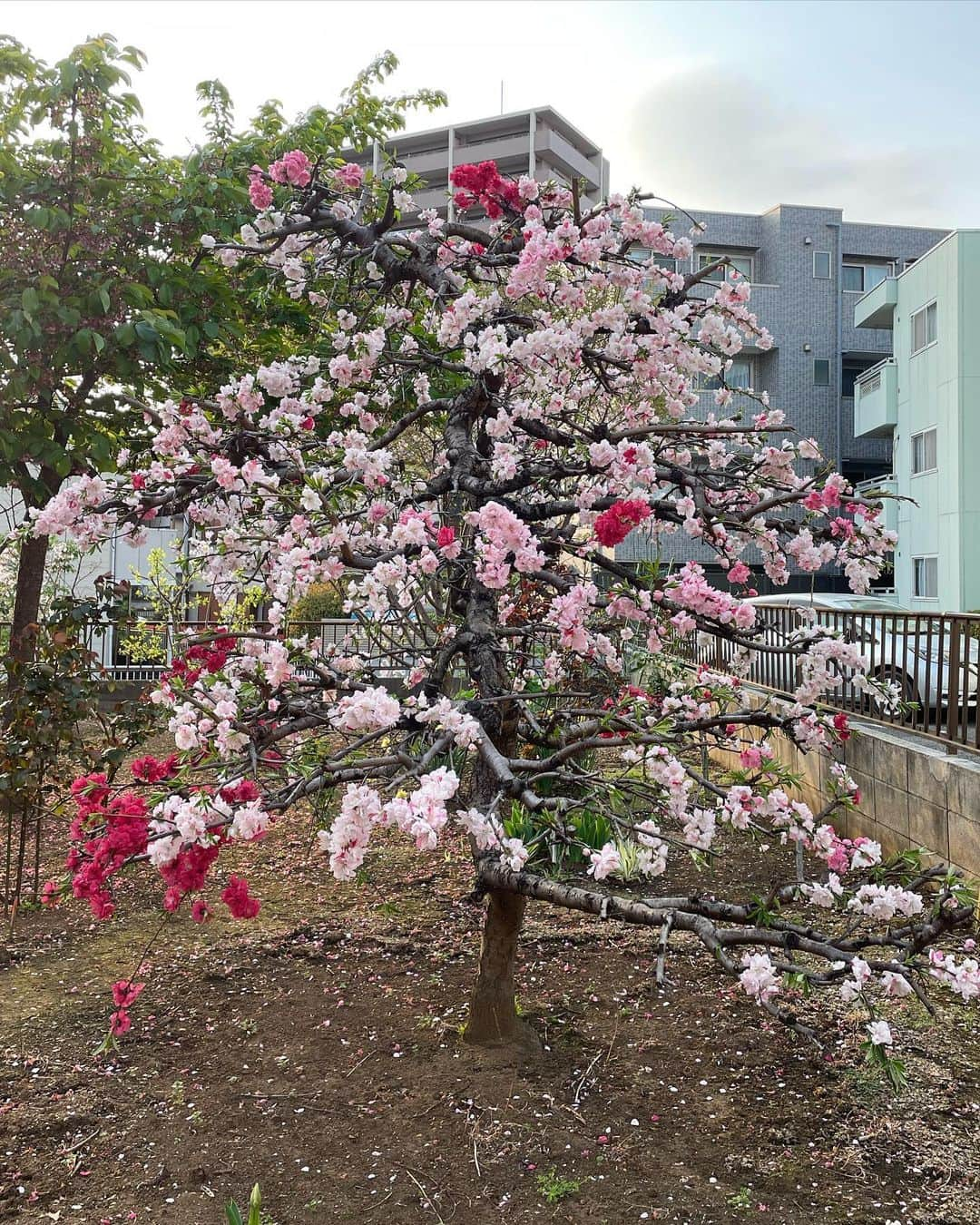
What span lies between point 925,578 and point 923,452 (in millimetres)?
2447

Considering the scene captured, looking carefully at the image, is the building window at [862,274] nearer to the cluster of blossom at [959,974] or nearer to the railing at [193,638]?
the railing at [193,638]

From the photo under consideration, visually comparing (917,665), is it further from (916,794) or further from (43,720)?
(43,720)

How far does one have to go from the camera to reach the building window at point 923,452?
17141mm

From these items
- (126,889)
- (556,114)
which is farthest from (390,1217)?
(556,114)

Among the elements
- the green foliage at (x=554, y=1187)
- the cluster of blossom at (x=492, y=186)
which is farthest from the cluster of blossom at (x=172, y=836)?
the cluster of blossom at (x=492, y=186)

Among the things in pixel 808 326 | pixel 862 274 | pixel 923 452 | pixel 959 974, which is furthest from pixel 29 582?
pixel 862 274

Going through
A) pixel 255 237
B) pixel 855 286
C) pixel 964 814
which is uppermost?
pixel 855 286

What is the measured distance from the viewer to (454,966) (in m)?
3.99

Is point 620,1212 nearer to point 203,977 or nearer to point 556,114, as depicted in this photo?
point 203,977

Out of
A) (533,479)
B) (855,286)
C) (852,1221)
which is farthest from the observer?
(855,286)

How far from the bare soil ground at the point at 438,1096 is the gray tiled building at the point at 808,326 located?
20.7 m

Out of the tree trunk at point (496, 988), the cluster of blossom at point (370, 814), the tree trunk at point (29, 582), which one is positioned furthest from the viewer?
the tree trunk at point (29, 582)

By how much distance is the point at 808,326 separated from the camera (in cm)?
2283

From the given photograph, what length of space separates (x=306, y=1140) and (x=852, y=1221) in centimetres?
150
